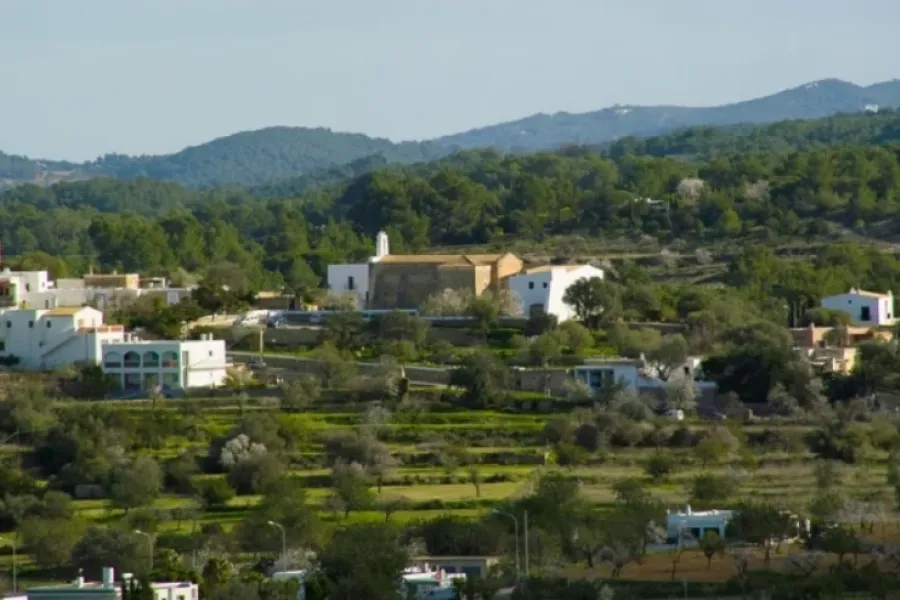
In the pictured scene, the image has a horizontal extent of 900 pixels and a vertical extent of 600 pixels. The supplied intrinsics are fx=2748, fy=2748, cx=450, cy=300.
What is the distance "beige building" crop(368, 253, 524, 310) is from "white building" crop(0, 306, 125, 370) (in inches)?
306

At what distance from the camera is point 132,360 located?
50.5m

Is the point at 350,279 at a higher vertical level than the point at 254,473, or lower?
higher

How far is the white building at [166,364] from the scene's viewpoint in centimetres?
5006

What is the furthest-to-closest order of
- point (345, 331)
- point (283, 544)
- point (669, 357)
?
point (345, 331) < point (669, 357) < point (283, 544)

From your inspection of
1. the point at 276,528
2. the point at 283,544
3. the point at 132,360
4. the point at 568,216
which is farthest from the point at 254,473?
the point at 568,216

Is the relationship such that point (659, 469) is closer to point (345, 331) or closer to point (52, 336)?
point (345, 331)

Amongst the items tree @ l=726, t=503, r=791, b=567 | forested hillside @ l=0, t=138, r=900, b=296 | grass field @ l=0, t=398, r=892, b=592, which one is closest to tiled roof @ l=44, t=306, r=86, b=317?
grass field @ l=0, t=398, r=892, b=592

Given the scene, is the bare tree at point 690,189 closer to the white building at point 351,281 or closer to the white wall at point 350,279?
the white building at point 351,281

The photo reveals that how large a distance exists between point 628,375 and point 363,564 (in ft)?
56.3

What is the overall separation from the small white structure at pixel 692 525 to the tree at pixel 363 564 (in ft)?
13.6

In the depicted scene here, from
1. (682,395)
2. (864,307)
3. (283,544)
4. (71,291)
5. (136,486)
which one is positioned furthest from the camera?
(864,307)

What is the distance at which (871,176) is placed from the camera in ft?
248

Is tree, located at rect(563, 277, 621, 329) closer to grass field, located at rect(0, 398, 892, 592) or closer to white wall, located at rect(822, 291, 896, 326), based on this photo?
Result: white wall, located at rect(822, 291, 896, 326)

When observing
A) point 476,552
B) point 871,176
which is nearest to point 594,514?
point 476,552
